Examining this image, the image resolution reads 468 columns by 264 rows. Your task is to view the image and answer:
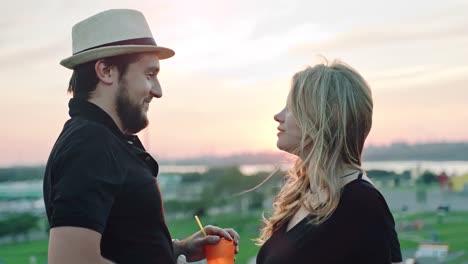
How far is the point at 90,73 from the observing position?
208 centimetres

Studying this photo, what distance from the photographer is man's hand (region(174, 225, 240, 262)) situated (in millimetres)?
2381

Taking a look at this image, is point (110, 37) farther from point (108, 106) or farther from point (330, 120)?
point (330, 120)

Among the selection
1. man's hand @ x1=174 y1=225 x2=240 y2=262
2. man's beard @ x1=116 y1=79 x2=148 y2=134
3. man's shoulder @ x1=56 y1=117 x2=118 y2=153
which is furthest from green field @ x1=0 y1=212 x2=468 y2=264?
man's shoulder @ x1=56 y1=117 x2=118 y2=153

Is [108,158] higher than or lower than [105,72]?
lower

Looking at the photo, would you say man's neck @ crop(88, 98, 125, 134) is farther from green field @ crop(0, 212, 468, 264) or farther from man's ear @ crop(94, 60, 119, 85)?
green field @ crop(0, 212, 468, 264)

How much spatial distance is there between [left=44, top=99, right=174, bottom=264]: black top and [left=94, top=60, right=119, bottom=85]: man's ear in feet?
0.28

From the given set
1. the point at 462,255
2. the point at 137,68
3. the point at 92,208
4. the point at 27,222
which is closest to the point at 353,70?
the point at 137,68

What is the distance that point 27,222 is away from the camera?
169 feet

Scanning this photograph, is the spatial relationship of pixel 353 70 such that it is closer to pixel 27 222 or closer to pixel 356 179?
pixel 356 179

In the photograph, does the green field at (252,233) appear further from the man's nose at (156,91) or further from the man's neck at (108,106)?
the man's neck at (108,106)

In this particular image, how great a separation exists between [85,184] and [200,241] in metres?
0.65

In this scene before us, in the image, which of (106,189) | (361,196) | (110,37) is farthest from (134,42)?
(361,196)

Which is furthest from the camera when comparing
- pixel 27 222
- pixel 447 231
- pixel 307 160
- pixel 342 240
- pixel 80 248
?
pixel 447 231

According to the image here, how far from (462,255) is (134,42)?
61045 mm
